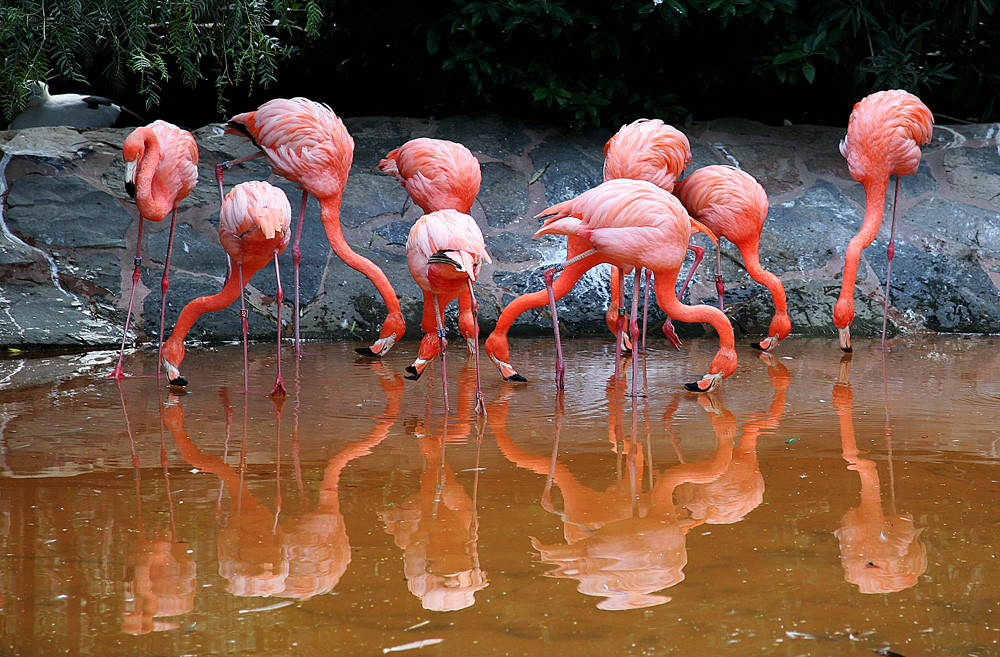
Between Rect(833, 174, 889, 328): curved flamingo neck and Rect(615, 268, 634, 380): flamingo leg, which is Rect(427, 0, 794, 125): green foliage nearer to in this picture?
Rect(833, 174, 889, 328): curved flamingo neck

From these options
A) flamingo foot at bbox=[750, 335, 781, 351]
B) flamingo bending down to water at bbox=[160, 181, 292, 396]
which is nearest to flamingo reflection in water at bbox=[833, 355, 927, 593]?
flamingo foot at bbox=[750, 335, 781, 351]

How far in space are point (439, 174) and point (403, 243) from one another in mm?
1172

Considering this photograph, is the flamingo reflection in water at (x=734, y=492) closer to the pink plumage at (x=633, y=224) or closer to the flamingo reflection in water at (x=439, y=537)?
the flamingo reflection in water at (x=439, y=537)

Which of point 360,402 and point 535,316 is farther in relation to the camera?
point 535,316

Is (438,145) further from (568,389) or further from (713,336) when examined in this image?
(713,336)

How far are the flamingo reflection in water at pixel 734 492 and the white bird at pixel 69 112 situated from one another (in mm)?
5503

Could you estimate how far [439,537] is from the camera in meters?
2.20

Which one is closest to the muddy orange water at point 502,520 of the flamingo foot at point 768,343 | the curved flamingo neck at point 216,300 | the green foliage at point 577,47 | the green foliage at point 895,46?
the curved flamingo neck at point 216,300

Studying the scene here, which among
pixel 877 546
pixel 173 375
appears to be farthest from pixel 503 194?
pixel 877 546

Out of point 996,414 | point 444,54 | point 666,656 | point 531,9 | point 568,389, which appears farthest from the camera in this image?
point 444,54

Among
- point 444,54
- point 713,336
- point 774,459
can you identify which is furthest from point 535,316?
point 774,459

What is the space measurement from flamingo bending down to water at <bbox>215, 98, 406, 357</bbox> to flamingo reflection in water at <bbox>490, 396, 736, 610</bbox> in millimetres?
1770

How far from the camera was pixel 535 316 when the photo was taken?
18.1 ft

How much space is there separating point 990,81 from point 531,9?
3.54 metres
